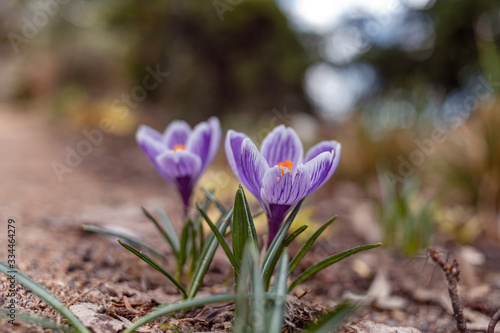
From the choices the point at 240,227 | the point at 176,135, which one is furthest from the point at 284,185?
the point at 176,135

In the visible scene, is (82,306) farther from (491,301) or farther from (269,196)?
(491,301)

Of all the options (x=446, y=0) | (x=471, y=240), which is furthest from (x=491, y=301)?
(x=446, y=0)

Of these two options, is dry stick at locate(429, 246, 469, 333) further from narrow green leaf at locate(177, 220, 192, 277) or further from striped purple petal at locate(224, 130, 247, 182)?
narrow green leaf at locate(177, 220, 192, 277)

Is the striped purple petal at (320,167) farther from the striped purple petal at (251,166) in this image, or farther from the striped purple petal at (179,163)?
the striped purple petal at (179,163)

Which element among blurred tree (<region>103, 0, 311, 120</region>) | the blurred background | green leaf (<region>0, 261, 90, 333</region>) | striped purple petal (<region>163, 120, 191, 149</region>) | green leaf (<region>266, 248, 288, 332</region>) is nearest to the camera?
green leaf (<region>266, 248, 288, 332</region>)

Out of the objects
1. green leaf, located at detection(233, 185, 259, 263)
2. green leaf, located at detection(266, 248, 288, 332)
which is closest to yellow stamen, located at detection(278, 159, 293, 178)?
green leaf, located at detection(233, 185, 259, 263)
